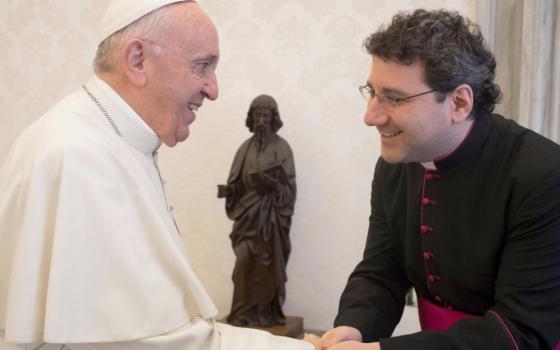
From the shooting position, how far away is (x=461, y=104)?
1.95 m

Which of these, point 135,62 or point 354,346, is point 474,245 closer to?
point 354,346

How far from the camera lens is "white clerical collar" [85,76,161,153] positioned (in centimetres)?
183

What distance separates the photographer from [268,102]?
3.87 meters

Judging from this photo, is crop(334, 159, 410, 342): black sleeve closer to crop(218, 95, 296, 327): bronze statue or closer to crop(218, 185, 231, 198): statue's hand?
crop(218, 95, 296, 327): bronze statue

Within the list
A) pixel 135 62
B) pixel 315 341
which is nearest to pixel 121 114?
pixel 135 62

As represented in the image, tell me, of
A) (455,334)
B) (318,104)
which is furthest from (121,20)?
(318,104)

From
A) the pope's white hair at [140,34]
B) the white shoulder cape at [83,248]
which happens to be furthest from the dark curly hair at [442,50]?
the white shoulder cape at [83,248]

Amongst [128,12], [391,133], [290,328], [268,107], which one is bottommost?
[290,328]

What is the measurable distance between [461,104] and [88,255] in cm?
122

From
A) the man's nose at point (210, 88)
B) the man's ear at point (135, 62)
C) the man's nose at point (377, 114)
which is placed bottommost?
the man's nose at point (377, 114)

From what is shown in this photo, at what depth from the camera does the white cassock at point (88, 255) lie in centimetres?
159

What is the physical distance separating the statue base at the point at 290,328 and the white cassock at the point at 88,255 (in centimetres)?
217

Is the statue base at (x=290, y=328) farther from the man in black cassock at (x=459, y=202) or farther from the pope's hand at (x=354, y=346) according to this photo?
the pope's hand at (x=354, y=346)

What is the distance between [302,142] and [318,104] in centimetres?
29
